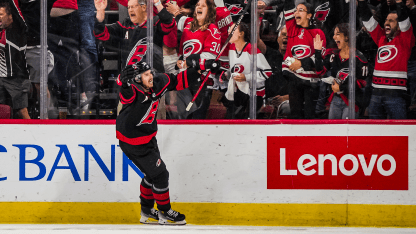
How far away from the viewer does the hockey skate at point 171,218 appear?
2742mm

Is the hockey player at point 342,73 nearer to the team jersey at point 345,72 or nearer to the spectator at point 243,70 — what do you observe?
the team jersey at point 345,72

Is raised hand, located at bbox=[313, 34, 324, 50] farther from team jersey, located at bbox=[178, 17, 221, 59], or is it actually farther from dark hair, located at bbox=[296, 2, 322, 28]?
team jersey, located at bbox=[178, 17, 221, 59]

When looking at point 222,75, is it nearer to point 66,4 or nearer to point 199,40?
point 199,40

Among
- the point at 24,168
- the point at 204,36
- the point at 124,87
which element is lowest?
the point at 24,168

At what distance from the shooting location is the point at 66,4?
2.93m

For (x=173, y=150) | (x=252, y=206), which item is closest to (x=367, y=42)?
(x=252, y=206)

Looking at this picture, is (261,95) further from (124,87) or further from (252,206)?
(124,87)

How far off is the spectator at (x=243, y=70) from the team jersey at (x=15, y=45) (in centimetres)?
175

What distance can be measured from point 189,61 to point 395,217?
2.09 metres

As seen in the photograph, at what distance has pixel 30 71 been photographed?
9.60 feet

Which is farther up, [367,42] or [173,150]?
[367,42]

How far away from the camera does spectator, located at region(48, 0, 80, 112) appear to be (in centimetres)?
291

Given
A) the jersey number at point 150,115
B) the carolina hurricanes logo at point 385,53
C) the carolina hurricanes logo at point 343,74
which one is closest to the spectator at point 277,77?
the carolina hurricanes logo at point 343,74

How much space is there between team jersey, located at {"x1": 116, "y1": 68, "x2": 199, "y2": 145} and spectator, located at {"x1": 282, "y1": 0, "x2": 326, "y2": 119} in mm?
870
